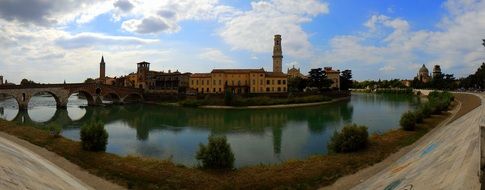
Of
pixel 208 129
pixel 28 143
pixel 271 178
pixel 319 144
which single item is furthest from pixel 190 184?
pixel 208 129

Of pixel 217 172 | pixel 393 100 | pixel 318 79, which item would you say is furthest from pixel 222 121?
pixel 393 100

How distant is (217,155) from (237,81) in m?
65.5

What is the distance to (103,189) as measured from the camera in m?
11.9

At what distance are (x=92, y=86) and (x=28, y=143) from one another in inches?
2094

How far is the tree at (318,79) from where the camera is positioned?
84125 mm

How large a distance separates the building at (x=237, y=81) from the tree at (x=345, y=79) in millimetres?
27793

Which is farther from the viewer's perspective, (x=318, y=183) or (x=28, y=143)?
(x=28, y=143)

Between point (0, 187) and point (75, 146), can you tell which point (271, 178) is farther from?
point (75, 146)

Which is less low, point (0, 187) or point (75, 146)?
point (0, 187)

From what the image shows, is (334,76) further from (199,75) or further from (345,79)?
(199,75)

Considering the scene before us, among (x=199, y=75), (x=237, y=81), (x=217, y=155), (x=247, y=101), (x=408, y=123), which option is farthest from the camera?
(x=199, y=75)

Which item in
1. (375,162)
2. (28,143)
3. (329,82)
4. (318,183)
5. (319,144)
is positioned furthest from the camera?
(329,82)

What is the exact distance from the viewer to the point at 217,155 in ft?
48.3

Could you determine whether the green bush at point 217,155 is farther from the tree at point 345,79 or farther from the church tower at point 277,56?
the tree at point 345,79
